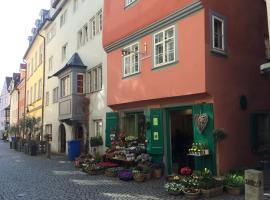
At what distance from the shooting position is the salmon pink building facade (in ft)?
43.4

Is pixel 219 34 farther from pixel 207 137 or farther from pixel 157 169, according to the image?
pixel 157 169

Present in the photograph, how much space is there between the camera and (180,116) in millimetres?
16422

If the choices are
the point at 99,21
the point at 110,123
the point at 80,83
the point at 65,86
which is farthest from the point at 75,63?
the point at 110,123

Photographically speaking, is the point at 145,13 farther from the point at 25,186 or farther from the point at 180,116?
the point at 25,186

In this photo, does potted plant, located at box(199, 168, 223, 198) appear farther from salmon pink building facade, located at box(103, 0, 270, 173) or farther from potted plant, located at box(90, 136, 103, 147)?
potted plant, located at box(90, 136, 103, 147)

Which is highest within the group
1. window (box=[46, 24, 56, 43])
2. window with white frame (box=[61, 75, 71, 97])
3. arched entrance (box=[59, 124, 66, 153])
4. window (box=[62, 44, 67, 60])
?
window (box=[46, 24, 56, 43])

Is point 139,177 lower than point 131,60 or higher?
lower

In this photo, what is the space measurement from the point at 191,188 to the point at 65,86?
1526cm

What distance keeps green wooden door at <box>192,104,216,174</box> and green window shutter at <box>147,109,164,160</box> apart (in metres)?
1.99

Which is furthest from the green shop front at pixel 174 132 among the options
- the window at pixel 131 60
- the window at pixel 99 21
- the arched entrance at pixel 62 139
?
the arched entrance at pixel 62 139

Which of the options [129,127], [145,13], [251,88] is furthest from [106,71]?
[251,88]

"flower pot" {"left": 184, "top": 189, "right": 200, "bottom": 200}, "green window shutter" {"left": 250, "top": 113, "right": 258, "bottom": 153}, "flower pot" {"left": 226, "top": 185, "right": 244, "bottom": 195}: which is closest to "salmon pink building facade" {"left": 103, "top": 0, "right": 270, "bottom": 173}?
"green window shutter" {"left": 250, "top": 113, "right": 258, "bottom": 153}

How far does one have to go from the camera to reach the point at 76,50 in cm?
2575

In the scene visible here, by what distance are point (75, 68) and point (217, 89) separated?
1187 centimetres
